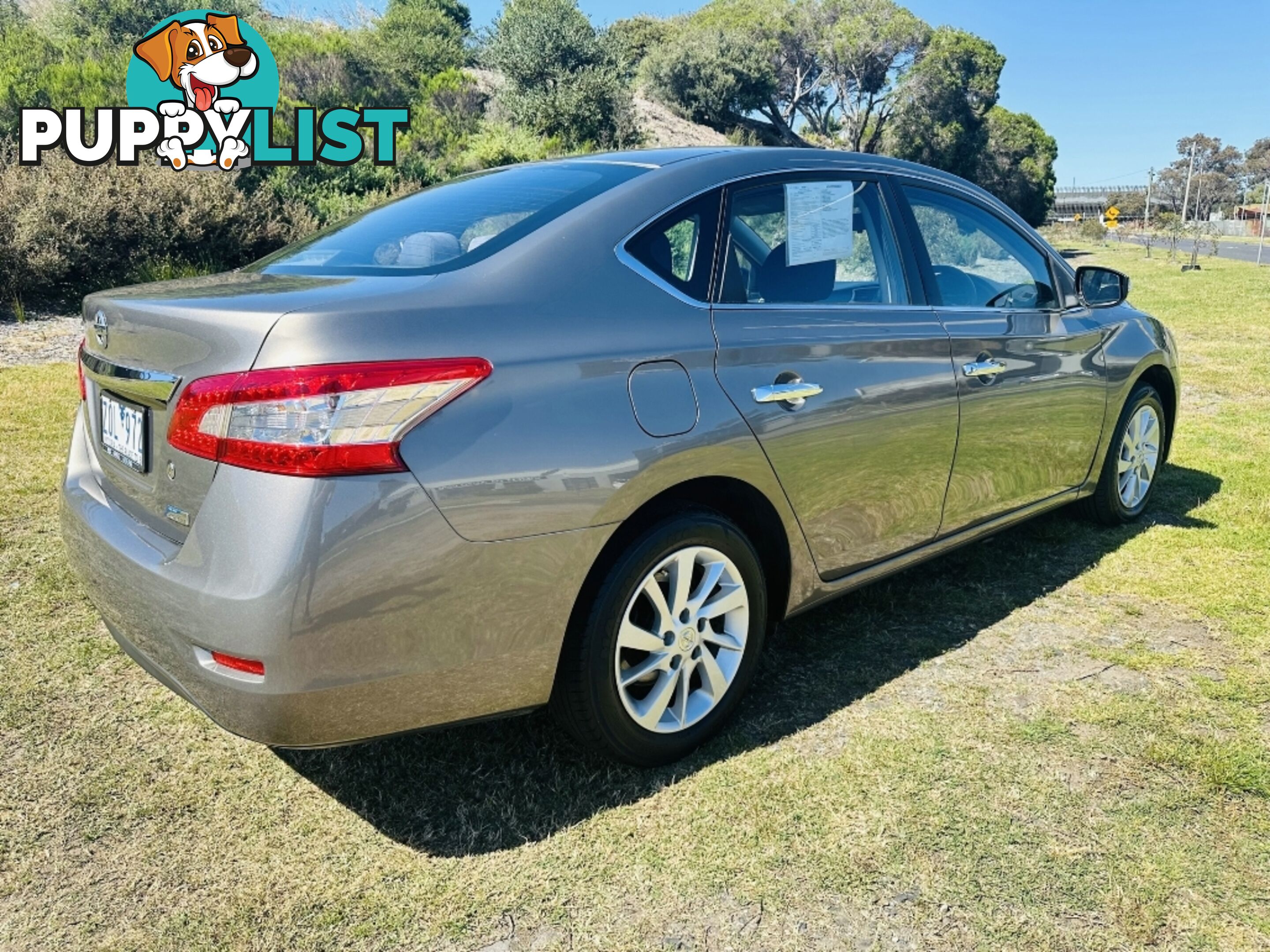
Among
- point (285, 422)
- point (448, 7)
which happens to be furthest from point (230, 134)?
point (448, 7)

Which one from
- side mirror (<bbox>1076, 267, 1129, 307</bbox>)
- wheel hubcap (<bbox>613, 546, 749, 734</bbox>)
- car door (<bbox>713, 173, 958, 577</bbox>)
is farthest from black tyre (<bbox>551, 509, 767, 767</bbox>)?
side mirror (<bbox>1076, 267, 1129, 307</bbox>)

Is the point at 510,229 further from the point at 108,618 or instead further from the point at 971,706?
the point at 971,706

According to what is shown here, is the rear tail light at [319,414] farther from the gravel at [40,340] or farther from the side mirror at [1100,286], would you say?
the gravel at [40,340]

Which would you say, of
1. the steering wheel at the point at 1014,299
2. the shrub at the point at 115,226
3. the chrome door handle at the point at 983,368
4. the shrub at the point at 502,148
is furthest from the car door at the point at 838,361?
the shrub at the point at 502,148

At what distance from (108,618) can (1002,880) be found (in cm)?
221

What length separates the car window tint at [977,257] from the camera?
340cm

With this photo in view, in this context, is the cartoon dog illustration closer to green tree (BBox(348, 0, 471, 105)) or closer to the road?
green tree (BBox(348, 0, 471, 105))

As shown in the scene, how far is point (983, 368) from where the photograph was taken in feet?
11.0

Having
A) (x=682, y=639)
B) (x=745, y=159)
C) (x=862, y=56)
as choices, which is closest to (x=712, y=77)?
(x=862, y=56)

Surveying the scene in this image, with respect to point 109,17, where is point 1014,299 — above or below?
below

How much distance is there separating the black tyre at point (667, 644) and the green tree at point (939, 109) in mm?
47441

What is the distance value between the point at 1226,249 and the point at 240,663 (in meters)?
53.4

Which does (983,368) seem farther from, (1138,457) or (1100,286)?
(1138,457)

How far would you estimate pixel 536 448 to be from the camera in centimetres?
211
